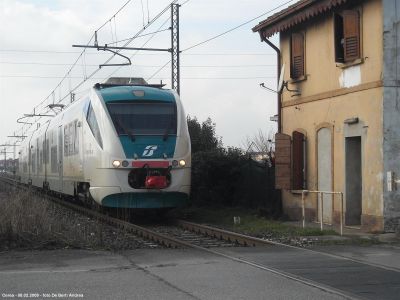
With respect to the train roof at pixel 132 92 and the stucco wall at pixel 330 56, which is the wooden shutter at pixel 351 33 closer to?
the stucco wall at pixel 330 56

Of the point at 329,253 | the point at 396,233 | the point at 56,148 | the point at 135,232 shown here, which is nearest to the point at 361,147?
the point at 396,233

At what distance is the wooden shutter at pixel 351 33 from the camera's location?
14.5 m

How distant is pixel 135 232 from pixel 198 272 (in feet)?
20.1

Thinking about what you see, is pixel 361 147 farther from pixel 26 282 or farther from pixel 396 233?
pixel 26 282

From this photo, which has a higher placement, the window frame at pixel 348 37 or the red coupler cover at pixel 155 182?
Answer: the window frame at pixel 348 37

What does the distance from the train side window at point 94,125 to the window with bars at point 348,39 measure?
6.44 metres

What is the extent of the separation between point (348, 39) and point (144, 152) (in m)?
5.83

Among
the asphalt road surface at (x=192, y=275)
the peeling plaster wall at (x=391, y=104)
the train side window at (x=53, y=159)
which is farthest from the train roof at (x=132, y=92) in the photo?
the train side window at (x=53, y=159)

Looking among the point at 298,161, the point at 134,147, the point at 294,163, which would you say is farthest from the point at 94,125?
the point at 298,161

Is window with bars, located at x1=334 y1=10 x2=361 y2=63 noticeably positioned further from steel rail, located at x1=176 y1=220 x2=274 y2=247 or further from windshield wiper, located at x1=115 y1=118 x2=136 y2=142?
windshield wiper, located at x1=115 y1=118 x2=136 y2=142

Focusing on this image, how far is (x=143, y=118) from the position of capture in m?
16.2

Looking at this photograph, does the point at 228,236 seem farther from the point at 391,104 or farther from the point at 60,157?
the point at 60,157

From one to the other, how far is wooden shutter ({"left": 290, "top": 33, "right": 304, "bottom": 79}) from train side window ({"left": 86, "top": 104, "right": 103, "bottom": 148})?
5.86m

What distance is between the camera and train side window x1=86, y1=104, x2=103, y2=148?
16.0m
